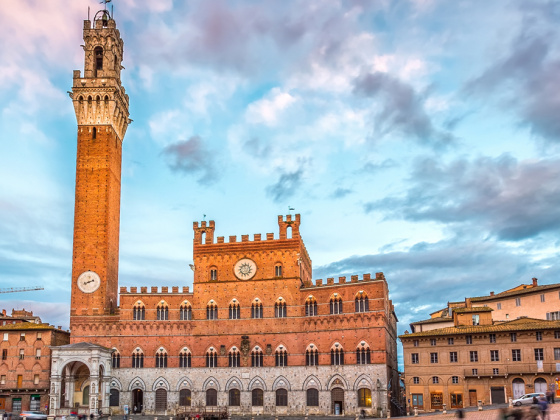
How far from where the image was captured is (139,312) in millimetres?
73250

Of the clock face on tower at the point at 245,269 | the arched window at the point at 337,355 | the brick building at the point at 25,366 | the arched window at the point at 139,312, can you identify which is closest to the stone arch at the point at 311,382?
the arched window at the point at 337,355

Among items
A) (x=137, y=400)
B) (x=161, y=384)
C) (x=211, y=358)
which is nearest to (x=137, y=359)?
(x=161, y=384)

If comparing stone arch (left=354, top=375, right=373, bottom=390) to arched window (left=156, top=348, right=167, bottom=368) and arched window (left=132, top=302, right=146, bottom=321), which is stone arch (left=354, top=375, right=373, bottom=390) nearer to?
arched window (left=156, top=348, right=167, bottom=368)

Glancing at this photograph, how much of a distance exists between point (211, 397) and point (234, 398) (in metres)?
2.64

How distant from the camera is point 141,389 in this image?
233 ft

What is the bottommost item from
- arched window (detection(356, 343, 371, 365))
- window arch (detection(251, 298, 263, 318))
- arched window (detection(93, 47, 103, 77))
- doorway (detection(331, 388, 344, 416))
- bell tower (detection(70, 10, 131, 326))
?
doorway (detection(331, 388, 344, 416))

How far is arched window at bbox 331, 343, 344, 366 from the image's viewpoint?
221ft

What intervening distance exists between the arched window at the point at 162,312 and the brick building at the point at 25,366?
39.8 ft

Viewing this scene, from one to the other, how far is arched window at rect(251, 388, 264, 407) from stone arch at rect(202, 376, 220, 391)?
4.18 m

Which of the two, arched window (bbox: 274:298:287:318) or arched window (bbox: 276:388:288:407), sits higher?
arched window (bbox: 274:298:287:318)

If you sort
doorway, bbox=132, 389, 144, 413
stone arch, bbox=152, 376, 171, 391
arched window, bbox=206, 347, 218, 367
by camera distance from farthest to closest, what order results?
arched window, bbox=206, 347, 218, 367, stone arch, bbox=152, 376, 171, 391, doorway, bbox=132, 389, 144, 413

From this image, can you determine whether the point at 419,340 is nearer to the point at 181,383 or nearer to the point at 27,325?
the point at 181,383

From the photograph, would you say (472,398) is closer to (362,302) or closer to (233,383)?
(362,302)

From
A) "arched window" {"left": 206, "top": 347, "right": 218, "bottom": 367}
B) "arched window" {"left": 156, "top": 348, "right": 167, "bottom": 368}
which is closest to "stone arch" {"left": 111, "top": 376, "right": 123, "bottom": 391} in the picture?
"arched window" {"left": 156, "top": 348, "right": 167, "bottom": 368}
